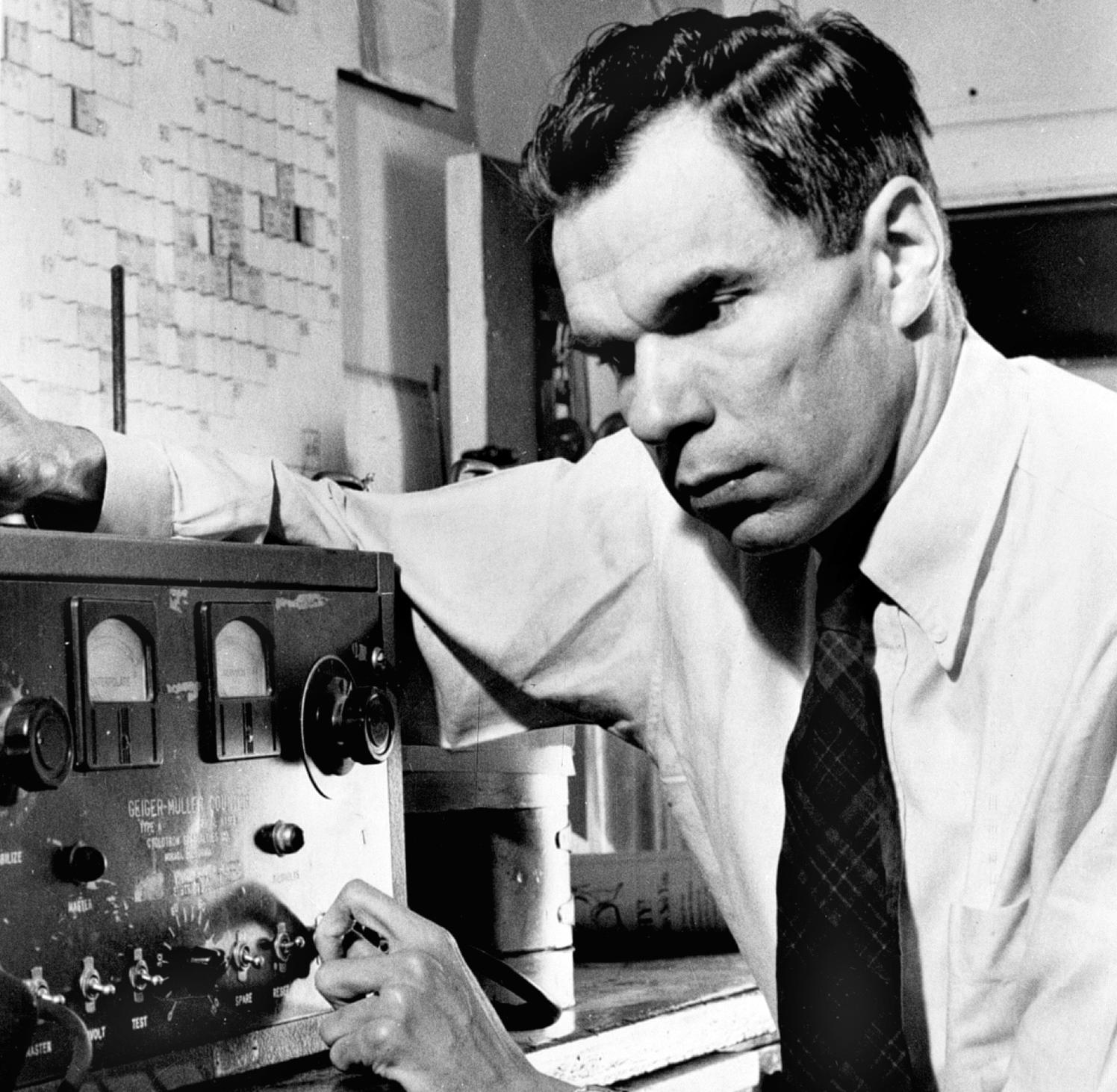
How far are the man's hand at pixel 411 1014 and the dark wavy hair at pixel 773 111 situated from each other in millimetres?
497

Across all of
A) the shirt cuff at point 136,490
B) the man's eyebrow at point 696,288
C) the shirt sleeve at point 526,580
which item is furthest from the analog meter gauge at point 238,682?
the man's eyebrow at point 696,288

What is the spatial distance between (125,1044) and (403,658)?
0.50 m

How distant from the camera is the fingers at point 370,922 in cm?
99

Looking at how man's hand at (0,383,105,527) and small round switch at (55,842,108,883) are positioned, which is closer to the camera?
small round switch at (55,842,108,883)

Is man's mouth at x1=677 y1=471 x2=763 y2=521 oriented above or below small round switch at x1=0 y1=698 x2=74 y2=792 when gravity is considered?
above

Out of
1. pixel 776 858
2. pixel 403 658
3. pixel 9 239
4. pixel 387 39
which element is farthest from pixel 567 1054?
pixel 387 39

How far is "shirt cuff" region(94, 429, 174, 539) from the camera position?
1075 mm

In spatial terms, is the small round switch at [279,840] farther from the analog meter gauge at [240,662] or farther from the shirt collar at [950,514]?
the shirt collar at [950,514]

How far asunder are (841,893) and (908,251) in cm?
44

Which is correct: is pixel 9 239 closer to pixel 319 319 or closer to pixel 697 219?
pixel 319 319

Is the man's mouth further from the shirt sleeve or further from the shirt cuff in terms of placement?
the shirt cuff

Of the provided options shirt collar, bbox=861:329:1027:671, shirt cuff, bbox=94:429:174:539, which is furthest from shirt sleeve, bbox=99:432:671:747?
shirt collar, bbox=861:329:1027:671

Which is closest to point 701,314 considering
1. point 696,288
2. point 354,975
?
point 696,288

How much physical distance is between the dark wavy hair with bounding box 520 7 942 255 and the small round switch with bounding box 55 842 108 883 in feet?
1.71
